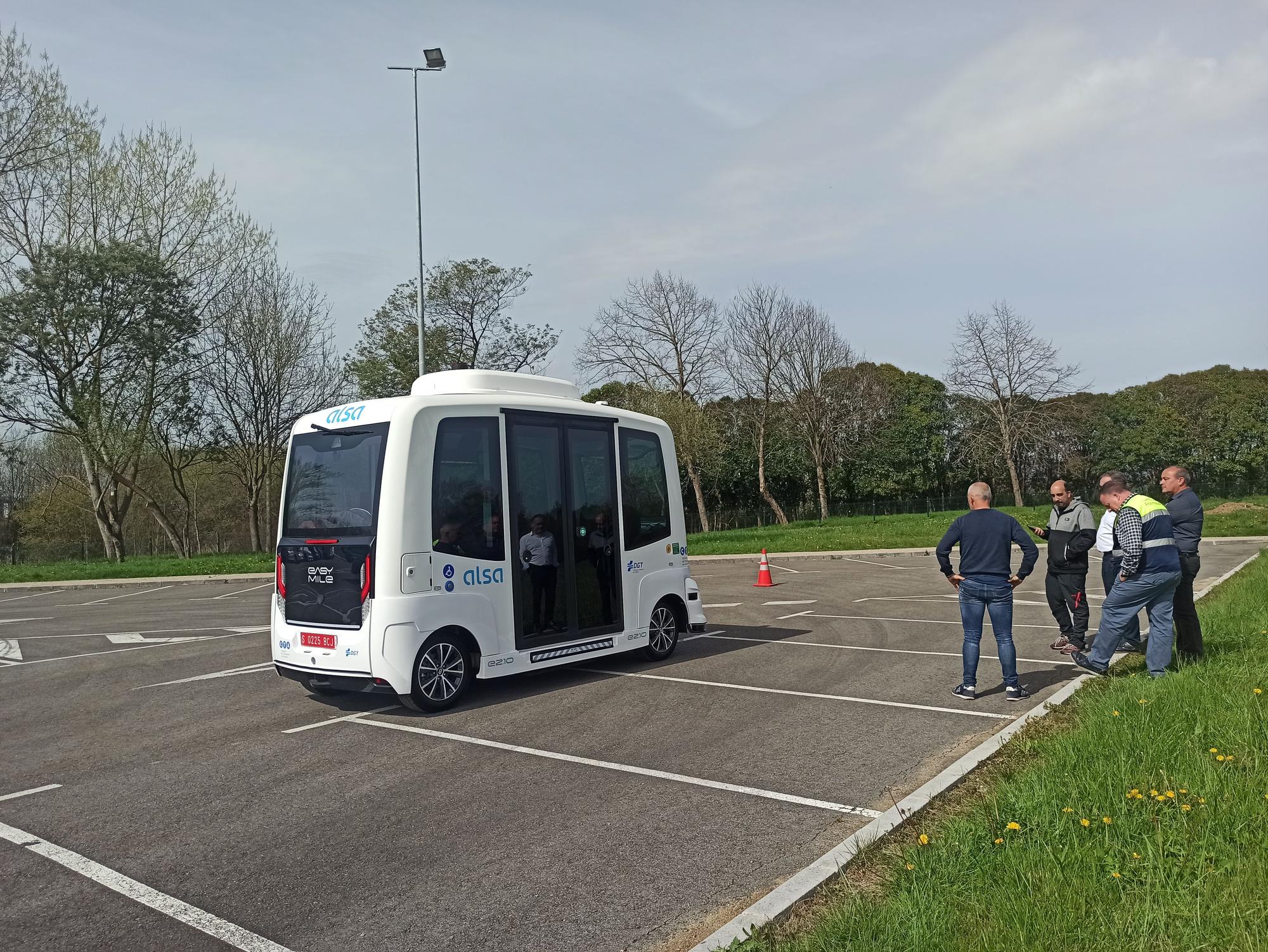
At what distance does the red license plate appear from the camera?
8359 millimetres

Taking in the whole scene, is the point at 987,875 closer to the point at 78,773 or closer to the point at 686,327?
the point at 78,773

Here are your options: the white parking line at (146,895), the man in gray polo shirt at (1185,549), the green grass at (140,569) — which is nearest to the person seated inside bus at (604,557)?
the man in gray polo shirt at (1185,549)

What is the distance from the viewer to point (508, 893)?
14.6 ft

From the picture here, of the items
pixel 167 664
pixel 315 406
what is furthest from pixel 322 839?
pixel 315 406

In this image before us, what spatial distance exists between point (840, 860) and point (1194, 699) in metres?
3.90

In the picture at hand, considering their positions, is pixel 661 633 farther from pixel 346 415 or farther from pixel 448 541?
pixel 346 415

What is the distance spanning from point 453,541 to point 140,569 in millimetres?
24669

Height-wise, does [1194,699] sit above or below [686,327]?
below

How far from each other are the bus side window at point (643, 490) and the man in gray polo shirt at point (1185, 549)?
5095 mm

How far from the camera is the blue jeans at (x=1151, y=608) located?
817 cm

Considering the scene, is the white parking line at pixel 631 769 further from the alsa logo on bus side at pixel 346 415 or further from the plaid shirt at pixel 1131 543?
the plaid shirt at pixel 1131 543

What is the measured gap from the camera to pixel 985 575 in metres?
8.14

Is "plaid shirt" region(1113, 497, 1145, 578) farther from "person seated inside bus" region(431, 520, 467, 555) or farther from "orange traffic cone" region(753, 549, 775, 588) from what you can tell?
"orange traffic cone" region(753, 549, 775, 588)

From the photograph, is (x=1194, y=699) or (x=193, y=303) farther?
(x=193, y=303)
